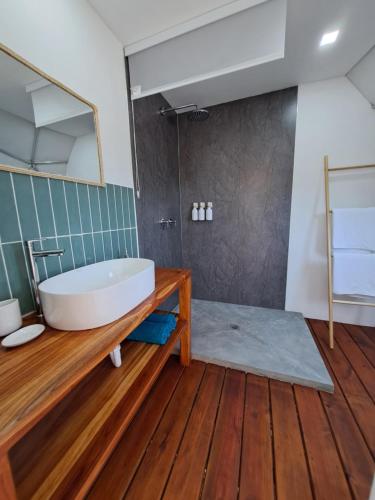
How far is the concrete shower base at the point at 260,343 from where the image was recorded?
4.47ft

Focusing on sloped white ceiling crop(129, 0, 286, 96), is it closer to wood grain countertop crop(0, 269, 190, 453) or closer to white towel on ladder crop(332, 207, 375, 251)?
white towel on ladder crop(332, 207, 375, 251)

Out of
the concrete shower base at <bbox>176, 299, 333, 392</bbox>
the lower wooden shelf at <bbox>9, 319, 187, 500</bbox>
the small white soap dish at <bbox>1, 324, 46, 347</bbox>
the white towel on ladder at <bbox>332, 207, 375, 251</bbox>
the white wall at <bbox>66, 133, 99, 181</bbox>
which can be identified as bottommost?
the concrete shower base at <bbox>176, 299, 333, 392</bbox>

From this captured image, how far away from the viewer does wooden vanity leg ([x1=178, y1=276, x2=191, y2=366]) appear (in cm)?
136

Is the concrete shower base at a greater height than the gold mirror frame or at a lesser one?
lesser

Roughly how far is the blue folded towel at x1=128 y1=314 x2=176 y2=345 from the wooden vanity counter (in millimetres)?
159

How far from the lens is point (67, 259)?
102 cm

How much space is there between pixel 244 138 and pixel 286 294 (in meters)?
1.68

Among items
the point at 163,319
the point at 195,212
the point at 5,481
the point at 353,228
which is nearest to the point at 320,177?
the point at 353,228

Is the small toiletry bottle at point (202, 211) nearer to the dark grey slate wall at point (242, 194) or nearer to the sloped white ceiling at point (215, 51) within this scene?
the dark grey slate wall at point (242, 194)

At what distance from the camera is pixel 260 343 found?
167 cm

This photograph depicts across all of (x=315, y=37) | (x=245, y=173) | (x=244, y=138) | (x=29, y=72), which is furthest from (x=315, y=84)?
(x=29, y=72)

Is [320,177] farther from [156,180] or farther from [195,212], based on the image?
[156,180]

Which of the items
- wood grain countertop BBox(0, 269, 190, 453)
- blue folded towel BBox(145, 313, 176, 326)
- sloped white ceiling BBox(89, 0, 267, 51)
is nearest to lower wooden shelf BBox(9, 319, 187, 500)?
blue folded towel BBox(145, 313, 176, 326)

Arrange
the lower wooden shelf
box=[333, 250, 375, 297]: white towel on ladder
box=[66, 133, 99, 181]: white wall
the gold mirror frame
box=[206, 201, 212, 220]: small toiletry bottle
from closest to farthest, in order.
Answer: the lower wooden shelf < the gold mirror frame < box=[66, 133, 99, 181]: white wall < box=[333, 250, 375, 297]: white towel on ladder < box=[206, 201, 212, 220]: small toiletry bottle
